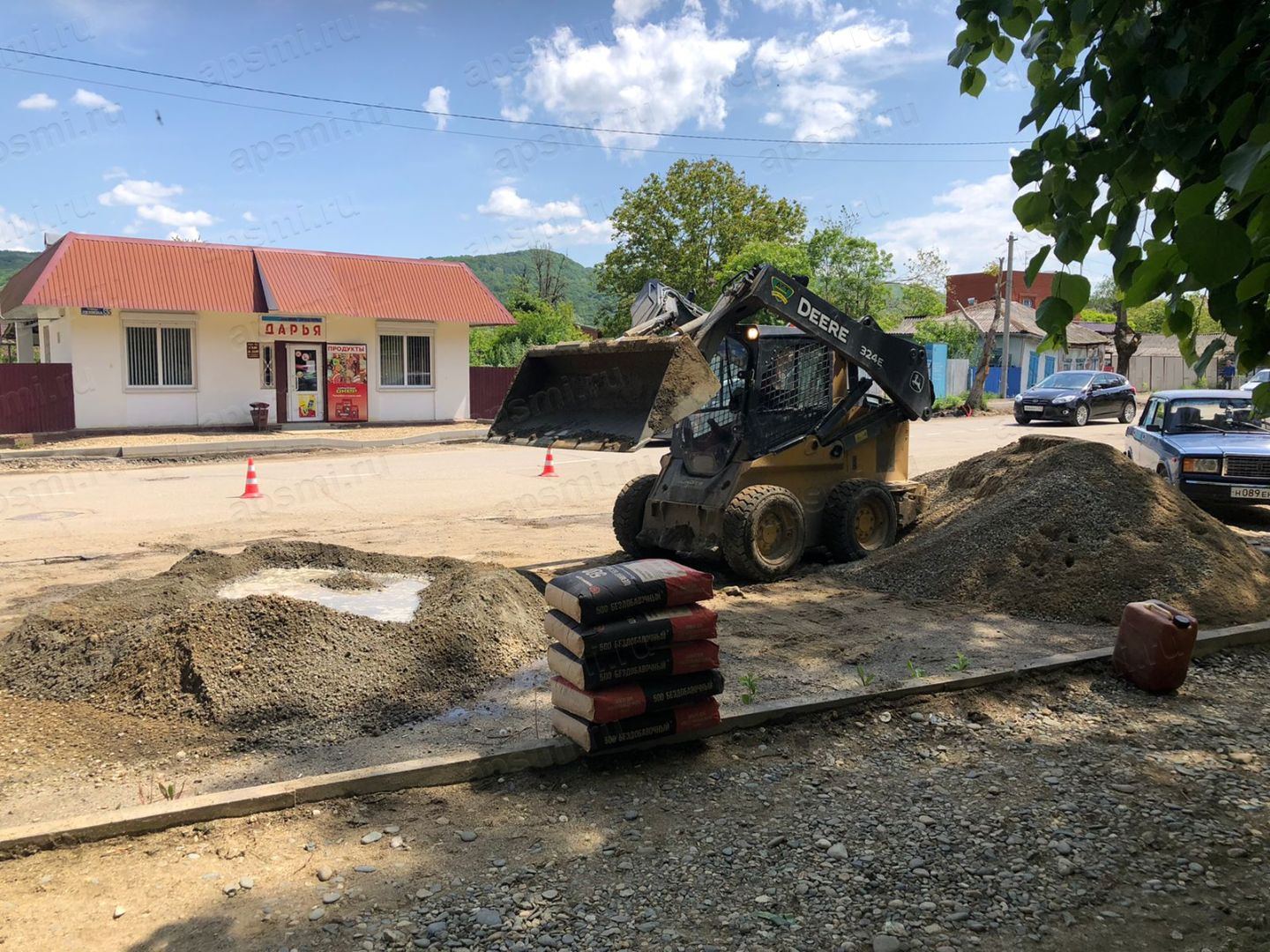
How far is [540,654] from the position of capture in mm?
6414

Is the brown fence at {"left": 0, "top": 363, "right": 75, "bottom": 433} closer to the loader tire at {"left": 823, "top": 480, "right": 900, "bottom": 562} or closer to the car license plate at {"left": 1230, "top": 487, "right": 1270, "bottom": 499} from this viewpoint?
the loader tire at {"left": 823, "top": 480, "right": 900, "bottom": 562}

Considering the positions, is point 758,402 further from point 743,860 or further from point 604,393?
point 743,860

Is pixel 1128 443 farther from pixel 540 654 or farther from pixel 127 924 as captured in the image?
pixel 127 924

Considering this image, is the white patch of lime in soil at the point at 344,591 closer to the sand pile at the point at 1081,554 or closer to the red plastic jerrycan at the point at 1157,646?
the sand pile at the point at 1081,554

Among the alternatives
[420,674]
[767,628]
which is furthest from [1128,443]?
[420,674]

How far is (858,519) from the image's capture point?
968 centimetres

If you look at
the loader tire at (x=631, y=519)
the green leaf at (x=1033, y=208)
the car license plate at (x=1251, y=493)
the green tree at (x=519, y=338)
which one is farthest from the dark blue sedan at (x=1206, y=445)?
the green tree at (x=519, y=338)

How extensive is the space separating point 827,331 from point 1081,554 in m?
2.89

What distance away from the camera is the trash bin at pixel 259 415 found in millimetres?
25734

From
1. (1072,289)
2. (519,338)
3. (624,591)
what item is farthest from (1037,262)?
(519,338)

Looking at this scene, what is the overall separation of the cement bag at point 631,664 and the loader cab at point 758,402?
4.05 metres

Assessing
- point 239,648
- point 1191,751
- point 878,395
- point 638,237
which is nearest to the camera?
point 1191,751

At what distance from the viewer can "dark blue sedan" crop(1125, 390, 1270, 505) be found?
1160 cm

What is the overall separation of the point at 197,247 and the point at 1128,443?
22.9 m
